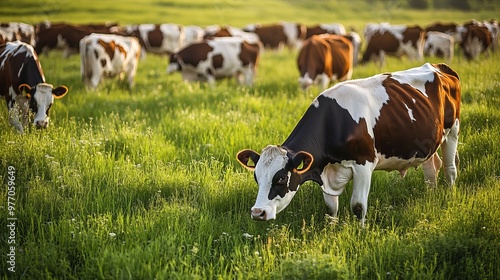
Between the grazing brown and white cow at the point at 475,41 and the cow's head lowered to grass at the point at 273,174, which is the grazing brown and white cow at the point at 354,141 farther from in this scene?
the grazing brown and white cow at the point at 475,41

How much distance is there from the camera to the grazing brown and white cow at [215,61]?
15.5 metres

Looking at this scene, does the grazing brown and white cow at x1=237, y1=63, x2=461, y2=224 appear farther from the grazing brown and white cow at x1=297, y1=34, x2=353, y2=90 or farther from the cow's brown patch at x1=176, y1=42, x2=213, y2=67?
the cow's brown patch at x1=176, y1=42, x2=213, y2=67

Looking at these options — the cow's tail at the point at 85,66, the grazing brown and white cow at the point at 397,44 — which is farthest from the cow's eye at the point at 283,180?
the grazing brown and white cow at the point at 397,44

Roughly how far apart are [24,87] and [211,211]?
4556mm

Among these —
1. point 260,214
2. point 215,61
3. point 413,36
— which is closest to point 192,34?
point 413,36

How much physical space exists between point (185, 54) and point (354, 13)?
46696 millimetres

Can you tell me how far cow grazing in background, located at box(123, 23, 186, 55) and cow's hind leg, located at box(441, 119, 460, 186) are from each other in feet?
70.6

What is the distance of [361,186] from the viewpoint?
17.5 ft

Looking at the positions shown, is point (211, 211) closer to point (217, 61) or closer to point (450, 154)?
point (450, 154)

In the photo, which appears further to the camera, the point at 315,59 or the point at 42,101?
the point at 315,59

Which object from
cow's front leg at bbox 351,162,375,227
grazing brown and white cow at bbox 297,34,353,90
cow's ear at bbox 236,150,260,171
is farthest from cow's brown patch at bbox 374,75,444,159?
grazing brown and white cow at bbox 297,34,353,90

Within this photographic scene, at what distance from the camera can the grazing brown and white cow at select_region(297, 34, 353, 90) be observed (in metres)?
13.5

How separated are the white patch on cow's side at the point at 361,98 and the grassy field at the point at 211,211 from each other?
1.07 meters

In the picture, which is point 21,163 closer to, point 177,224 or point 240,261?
point 177,224
